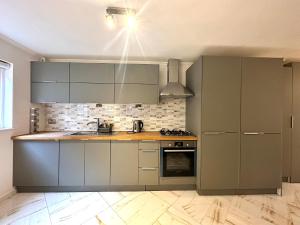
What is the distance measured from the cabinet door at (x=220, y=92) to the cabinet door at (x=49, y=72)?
7.76ft

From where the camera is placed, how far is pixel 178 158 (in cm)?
290

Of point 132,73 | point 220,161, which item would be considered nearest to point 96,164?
point 132,73

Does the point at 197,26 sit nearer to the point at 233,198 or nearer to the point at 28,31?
the point at 28,31

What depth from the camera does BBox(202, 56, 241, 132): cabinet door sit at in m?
2.69

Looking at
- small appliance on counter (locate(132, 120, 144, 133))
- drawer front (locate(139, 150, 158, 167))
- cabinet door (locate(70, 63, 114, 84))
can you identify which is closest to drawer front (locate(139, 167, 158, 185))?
drawer front (locate(139, 150, 158, 167))

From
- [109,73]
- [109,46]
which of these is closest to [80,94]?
[109,73]

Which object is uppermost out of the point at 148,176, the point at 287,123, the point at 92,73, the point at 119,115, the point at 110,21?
the point at 110,21

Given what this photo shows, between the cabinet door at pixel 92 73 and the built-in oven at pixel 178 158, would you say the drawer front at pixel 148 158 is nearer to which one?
the built-in oven at pixel 178 158

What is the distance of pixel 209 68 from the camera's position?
2684mm

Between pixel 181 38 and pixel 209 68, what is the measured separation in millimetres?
631

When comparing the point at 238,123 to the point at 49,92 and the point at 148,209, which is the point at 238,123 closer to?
the point at 148,209

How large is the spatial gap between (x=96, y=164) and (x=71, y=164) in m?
0.38

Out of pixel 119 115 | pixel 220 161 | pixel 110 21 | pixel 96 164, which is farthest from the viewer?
pixel 119 115

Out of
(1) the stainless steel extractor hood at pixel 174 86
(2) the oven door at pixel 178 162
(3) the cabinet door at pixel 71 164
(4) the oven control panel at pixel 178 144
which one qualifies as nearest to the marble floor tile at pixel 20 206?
(3) the cabinet door at pixel 71 164
